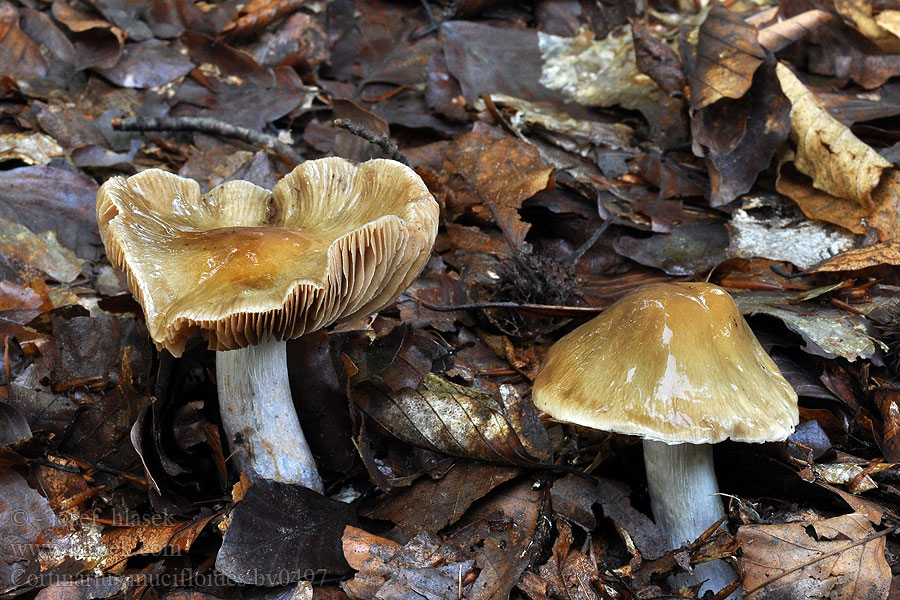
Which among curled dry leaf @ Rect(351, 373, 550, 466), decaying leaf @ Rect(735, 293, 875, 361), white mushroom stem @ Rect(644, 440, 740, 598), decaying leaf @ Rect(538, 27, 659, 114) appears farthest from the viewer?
decaying leaf @ Rect(538, 27, 659, 114)

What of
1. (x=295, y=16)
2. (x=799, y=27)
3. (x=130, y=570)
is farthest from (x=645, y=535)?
(x=295, y=16)

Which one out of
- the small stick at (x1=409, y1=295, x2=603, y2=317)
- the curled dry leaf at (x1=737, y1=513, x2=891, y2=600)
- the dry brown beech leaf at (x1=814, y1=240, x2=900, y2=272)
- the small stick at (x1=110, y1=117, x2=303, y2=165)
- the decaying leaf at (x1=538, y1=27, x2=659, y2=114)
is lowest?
the curled dry leaf at (x1=737, y1=513, x2=891, y2=600)

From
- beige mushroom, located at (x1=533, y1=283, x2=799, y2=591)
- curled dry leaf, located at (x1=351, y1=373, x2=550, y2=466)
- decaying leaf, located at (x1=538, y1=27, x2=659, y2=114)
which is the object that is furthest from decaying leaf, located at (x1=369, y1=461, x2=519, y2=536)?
decaying leaf, located at (x1=538, y1=27, x2=659, y2=114)

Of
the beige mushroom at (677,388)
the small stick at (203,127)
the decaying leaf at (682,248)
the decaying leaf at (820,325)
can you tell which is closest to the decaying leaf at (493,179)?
the decaying leaf at (682,248)

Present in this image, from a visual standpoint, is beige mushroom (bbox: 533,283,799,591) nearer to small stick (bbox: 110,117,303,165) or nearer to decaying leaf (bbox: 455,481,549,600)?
decaying leaf (bbox: 455,481,549,600)

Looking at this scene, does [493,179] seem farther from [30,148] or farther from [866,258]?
[30,148]

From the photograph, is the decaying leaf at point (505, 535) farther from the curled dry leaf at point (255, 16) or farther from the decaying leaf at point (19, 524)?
the curled dry leaf at point (255, 16)

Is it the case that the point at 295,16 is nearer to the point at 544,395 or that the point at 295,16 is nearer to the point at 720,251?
the point at 720,251
